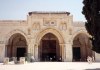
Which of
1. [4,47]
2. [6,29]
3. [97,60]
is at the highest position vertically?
[6,29]

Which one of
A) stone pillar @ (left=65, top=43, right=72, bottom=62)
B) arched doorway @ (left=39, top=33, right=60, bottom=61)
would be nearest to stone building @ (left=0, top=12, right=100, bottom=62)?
stone pillar @ (left=65, top=43, right=72, bottom=62)

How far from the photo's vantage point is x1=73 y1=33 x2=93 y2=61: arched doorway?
35.3 m

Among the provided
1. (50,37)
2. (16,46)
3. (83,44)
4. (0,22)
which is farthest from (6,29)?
(83,44)

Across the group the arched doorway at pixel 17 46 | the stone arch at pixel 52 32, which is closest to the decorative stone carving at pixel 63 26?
the stone arch at pixel 52 32

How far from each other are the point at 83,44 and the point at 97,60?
165 inches

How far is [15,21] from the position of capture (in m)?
32.8

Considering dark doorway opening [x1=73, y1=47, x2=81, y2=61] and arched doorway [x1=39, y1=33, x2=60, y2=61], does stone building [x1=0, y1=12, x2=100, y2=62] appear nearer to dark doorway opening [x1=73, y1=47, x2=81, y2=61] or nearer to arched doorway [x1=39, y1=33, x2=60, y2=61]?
arched doorway [x1=39, y1=33, x2=60, y2=61]

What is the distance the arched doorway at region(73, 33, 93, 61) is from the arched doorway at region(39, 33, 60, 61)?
2707mm

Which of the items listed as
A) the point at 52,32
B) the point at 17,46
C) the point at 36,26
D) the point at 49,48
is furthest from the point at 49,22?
the point at 17,46

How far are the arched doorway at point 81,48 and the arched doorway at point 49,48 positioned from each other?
8.88 ft

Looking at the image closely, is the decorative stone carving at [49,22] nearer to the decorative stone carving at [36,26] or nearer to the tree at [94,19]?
the decorative stone carving at [36,26]

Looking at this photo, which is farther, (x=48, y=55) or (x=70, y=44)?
(x=48, y=55)

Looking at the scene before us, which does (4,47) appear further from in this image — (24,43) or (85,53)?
(85,53)

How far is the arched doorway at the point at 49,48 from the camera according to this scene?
119 feet
